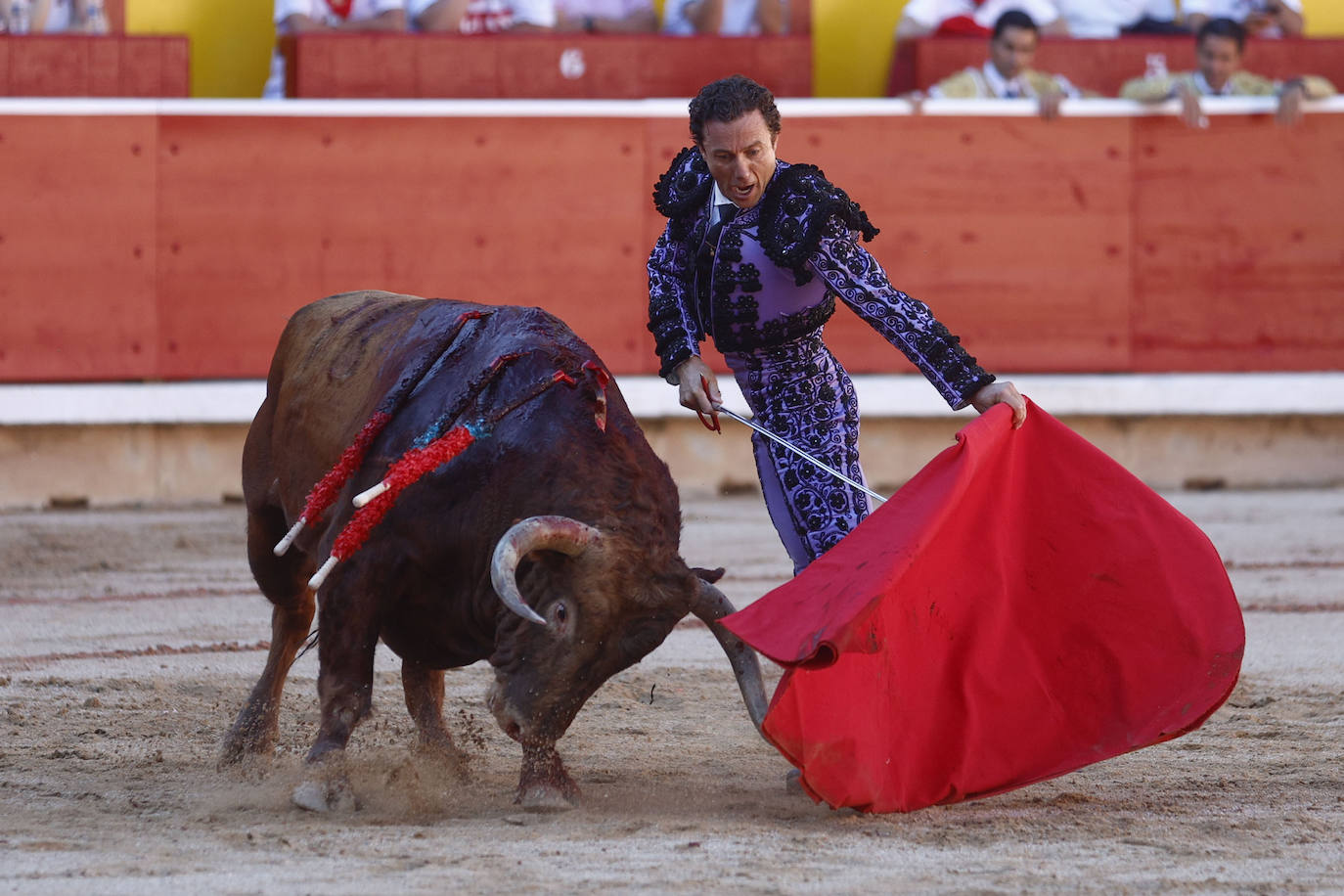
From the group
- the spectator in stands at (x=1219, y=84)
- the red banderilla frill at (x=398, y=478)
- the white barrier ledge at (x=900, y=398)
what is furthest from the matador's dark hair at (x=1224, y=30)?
the red banderilla frill at (x=398, y=478)

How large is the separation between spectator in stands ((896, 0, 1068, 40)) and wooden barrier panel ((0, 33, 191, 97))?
2903mm

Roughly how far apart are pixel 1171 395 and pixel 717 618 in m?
5.18

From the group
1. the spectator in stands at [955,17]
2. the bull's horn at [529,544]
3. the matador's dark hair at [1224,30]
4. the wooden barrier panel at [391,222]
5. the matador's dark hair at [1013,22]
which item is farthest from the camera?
the spectator in stands at [955,17]

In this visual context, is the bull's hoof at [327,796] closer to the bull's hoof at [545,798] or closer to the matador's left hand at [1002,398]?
the bull's hoof at [545,798]

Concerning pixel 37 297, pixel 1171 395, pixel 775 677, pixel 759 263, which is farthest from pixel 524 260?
pixel 759 263

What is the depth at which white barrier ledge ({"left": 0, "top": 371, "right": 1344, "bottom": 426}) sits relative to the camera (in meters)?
6.95

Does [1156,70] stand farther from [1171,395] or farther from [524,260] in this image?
[524,260]

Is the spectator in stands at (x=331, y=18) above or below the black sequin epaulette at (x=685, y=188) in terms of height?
above

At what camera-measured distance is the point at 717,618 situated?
2787mm

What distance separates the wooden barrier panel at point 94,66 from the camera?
6926mm

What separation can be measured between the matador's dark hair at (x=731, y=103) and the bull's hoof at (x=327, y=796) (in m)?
1.15

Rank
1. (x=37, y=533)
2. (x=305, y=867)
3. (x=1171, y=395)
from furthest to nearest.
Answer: (x=1171, y=395) < (x=37, y=533) < (x=305, y=867)

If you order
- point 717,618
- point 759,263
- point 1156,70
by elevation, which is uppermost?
point 1156,70

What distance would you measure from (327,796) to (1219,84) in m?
5.77
